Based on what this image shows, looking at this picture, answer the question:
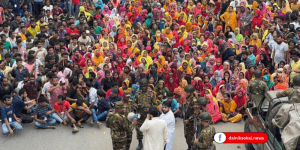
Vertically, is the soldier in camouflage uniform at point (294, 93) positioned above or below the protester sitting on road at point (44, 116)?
above

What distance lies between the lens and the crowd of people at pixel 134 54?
1278 cm

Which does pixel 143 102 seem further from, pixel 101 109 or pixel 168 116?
pixel 101 109

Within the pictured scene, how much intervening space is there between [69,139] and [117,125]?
2625 millimetres

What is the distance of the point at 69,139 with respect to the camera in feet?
39.1

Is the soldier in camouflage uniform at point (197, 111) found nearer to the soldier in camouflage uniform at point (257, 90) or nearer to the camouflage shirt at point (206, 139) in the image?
the camouflage shirt at point (206, 139)

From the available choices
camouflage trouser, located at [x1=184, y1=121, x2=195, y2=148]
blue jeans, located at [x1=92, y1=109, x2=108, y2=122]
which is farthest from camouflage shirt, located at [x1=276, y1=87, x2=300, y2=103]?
blue jeans, located at [x1=92, y1=109, x2=108, y2=122]

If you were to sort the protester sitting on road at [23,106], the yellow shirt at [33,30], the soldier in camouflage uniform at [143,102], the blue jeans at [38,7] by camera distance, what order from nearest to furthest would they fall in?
the soldier in camouflage uniform at [143,102], the protester sitting on road at [23,106], the yellow shirt at [33,30], the blue jeans at [38,7]

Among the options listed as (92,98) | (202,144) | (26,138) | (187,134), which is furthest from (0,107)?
(202,144)

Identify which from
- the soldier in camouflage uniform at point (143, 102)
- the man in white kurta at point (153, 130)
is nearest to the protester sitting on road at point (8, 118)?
the soldier in camouflage uniform at point (143, 102)

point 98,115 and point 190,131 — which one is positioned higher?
point 190,131

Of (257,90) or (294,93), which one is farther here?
(257,90)

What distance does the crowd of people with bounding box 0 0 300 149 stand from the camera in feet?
41.9

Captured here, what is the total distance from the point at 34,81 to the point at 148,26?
23.3 feet

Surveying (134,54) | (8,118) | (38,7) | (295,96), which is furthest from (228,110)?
(38,7)
